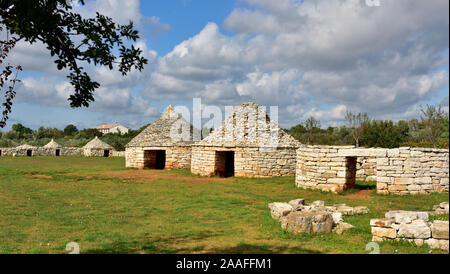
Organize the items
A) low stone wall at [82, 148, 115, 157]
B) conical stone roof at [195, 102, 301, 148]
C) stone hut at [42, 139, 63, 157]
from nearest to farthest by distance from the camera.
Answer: conical stone roof at [195, 102, 301, 148]
low stone wall at [82, 148, 115, 157]
stone hut at [42, 139, 63, 157]

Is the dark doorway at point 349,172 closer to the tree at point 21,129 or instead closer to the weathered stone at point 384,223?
the weathered stone at point 384,223

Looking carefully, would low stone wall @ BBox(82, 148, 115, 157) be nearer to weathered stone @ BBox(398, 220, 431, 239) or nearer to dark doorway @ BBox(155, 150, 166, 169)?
dark doorway @ BBox(155, 150, 166, 169)

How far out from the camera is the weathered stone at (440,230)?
5.63 metres

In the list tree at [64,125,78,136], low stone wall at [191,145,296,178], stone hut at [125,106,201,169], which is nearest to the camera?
low stone wall at [191,145,296,178]

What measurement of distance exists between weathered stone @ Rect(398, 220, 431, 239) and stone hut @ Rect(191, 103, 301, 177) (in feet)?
40.0

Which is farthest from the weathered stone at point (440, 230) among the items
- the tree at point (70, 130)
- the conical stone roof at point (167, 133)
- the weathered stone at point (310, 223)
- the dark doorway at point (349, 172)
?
the tree at point (70, 130)

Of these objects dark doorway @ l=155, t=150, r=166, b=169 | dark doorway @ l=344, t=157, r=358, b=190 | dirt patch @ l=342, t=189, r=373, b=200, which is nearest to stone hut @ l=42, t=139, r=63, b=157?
dark doorway @ l=155, t=150, r=166, b=169

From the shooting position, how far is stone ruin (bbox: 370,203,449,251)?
225 inches

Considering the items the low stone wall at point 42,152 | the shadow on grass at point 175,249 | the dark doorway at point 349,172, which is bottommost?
the shadow on grass at point 175,249

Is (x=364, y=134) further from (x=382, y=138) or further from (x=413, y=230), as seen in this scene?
(x=413, y=230)

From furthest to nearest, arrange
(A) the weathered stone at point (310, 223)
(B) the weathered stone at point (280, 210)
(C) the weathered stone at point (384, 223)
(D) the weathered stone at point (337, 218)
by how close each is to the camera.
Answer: (B) the weathered stone at point (280, 210) < (D) the weathered stone at point (337, 218) < (A) the weathered stone at point (310, 223) < (C) the weathered stone at point (384, 223)

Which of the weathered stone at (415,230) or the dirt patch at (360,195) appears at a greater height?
the weathered stone at (415,230)

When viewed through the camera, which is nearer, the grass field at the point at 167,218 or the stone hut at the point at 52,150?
the grass field at the point at 167,218

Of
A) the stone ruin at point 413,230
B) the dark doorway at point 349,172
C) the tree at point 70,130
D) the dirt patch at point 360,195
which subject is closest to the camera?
the stone ruin at point 413,230
